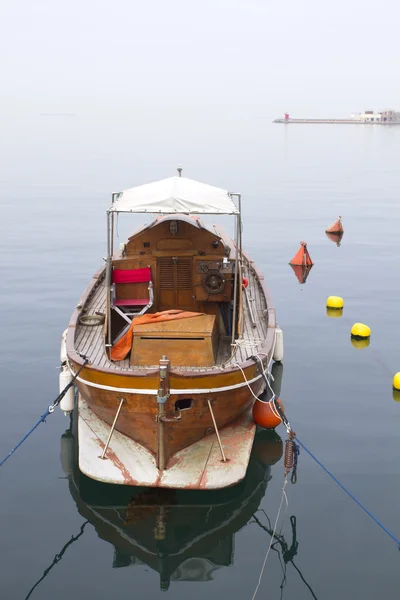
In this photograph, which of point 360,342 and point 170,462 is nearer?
point 170,462

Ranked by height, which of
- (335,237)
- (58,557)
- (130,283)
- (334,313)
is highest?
(335,237)

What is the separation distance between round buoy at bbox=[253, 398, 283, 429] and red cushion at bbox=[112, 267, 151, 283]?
3.82m

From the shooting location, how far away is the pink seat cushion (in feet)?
49.6

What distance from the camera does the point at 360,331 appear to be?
19.4 meters

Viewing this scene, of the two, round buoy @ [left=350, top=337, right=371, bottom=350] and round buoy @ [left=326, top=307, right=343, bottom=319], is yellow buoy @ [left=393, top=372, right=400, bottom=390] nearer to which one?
round buoy @ [left=350, top=337, right=371, bottom=350]

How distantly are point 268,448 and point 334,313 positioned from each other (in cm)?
929

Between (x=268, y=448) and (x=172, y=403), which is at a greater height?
(x=172, y=403)

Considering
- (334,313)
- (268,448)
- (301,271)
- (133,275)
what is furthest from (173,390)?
(301,271)

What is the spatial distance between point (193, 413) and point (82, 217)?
2943cm

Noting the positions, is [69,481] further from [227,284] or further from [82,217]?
[82,217]

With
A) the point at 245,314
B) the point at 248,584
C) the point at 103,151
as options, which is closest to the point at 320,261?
the point at 245,314

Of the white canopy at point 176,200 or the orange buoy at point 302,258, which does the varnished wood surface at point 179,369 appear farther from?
the orange buoy at point 302,258

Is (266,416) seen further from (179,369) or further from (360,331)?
(360,331)

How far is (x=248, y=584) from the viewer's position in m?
9.82
